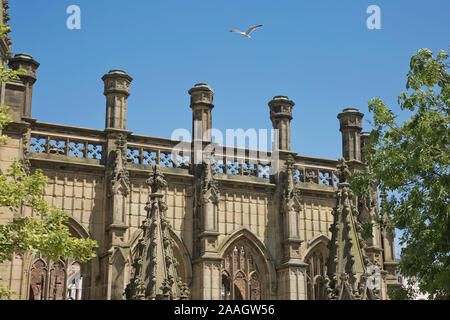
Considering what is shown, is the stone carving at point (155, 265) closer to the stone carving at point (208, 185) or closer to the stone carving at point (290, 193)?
the stone carving at point (208, 185)

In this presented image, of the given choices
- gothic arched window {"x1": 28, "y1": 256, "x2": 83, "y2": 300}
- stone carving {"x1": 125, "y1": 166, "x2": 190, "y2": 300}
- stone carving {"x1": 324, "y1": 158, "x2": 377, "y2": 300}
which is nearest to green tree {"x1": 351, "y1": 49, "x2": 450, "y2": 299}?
stone carving {"x1": 324, "y1": 158, "x2": 377, "y2": 300}

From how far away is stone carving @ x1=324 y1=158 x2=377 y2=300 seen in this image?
51.6 ft

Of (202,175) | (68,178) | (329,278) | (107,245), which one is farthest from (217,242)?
(329,278)

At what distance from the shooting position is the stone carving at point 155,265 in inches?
596

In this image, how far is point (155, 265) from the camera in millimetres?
15477

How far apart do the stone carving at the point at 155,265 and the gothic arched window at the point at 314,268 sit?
12.9 metres

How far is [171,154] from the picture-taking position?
87.4 feet

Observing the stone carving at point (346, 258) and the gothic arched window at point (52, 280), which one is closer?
the stone carving at point (346, 258)

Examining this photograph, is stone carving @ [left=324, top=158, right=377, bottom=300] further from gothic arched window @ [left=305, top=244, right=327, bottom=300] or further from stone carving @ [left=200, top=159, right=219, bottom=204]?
gothic arched window @ [left=305, top=244, right=327, bottom=300]

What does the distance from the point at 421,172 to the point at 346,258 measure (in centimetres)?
374

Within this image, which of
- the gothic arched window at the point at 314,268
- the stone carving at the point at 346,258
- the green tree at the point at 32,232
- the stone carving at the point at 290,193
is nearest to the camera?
the green tree at the point at 32,232

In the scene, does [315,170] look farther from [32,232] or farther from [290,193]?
[32,232]

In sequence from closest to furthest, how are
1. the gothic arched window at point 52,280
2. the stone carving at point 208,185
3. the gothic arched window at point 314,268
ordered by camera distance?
the gothic arched window at point 52,280 < the stone carving at point 208,185 < the gothic arched window at point 314,268

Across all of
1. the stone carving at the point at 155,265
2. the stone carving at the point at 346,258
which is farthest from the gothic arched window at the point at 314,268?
the stone carving at the point at 155,265
